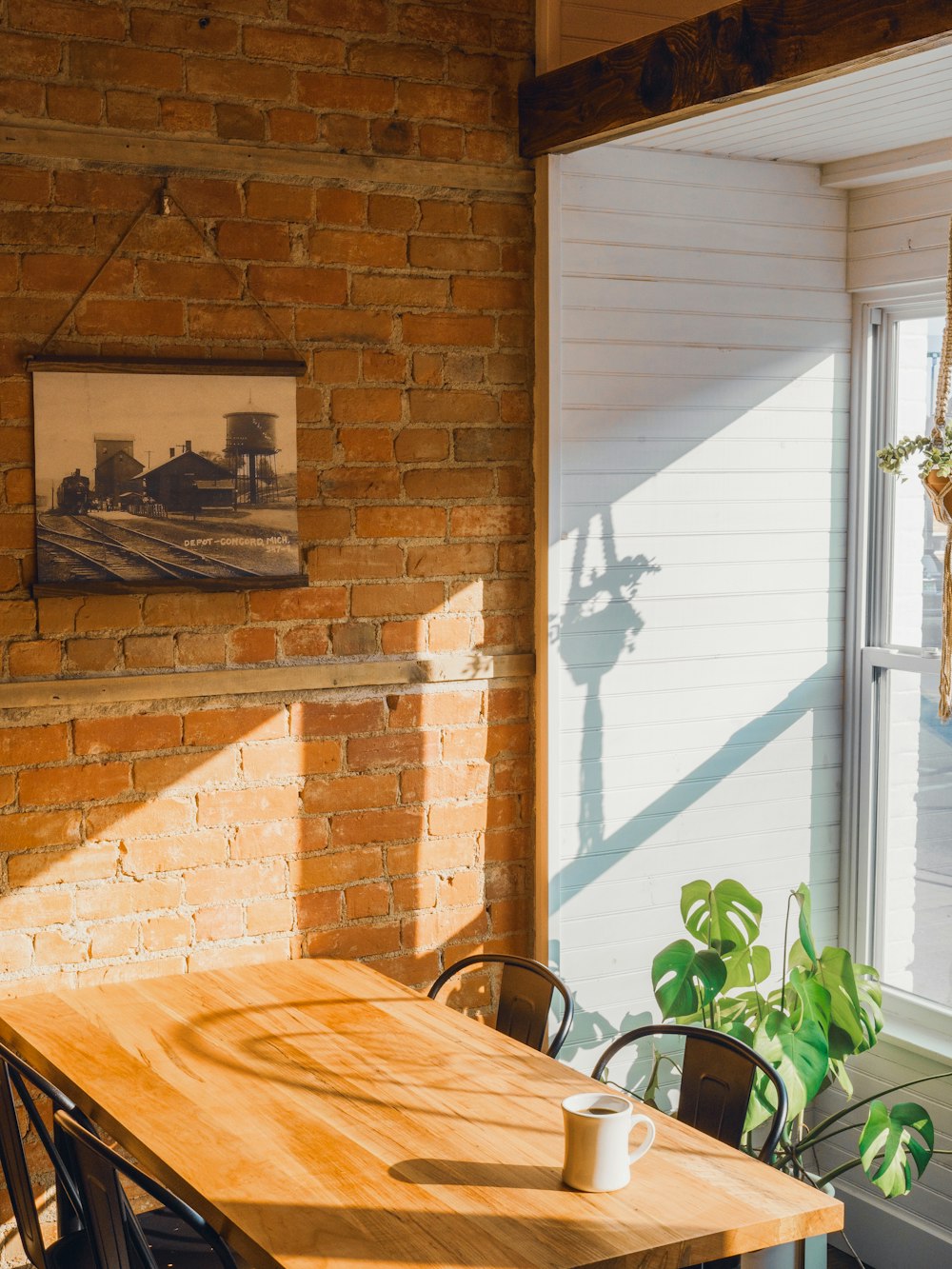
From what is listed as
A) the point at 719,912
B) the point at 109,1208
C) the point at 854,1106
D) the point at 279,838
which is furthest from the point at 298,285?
the point at 854,1106

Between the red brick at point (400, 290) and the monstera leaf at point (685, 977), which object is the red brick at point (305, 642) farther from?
the monstera leaf at point (685, 977)

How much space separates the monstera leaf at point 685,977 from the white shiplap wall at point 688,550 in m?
0.30

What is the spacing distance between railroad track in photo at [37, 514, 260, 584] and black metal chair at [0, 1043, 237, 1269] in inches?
40.4

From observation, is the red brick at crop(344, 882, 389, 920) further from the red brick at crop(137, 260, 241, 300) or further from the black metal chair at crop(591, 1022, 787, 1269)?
the red brick at crop(137, 260, 241, 300)

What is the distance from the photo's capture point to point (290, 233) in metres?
3.28

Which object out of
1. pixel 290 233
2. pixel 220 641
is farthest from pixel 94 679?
pixel 290 233

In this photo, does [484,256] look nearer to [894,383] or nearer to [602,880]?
[894,383]

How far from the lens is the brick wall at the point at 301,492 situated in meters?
3.05

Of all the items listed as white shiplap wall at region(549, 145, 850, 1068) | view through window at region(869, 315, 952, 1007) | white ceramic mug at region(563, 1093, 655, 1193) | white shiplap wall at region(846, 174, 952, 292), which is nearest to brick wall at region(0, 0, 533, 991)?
white shiplap wall at region(549, 145, 850, 1068)

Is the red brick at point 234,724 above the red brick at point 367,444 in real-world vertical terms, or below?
below

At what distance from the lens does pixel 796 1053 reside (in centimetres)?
325

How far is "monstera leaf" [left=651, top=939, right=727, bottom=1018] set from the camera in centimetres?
338

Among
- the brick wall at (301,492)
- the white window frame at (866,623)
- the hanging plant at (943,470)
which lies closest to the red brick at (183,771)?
the brick wall at (301,492)

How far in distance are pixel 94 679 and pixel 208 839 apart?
455mm
